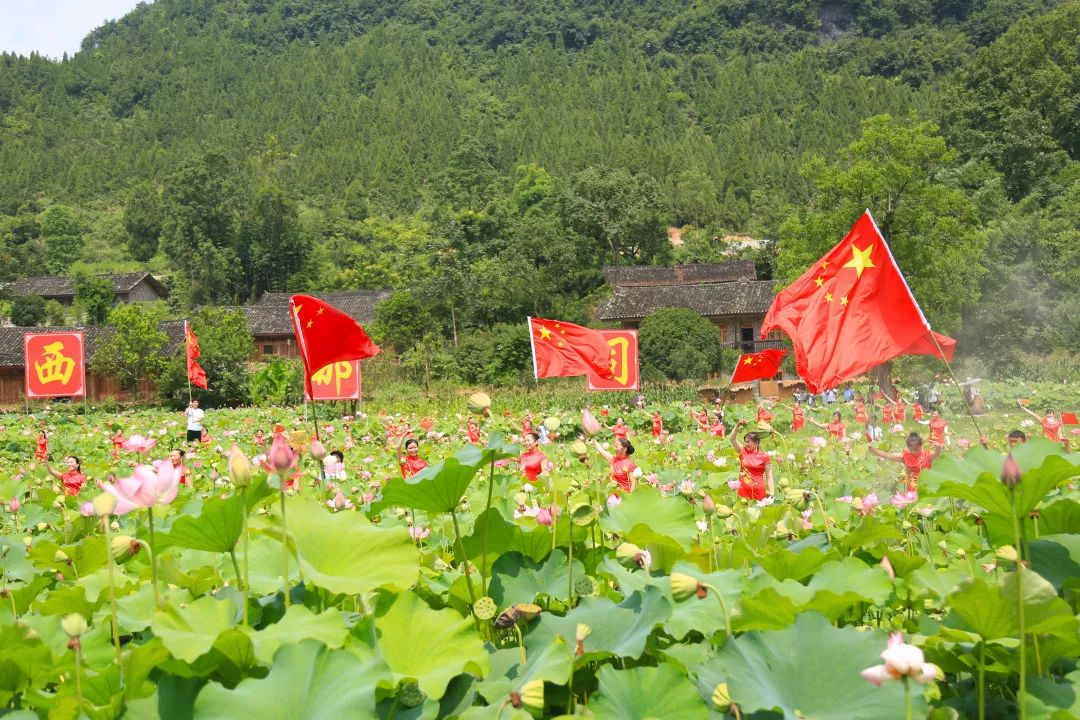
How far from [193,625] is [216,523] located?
30 cm

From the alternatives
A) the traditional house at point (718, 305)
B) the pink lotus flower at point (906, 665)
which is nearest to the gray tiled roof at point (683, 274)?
the traditional house at point (718, 305)

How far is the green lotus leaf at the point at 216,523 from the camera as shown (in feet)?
5.26

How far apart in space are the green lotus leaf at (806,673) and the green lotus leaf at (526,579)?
486mm

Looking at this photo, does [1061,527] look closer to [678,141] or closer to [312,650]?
[312,650]

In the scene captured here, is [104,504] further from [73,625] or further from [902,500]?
[902,500]

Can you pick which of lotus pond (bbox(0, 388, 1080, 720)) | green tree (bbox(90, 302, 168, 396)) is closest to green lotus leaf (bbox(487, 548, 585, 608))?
lotus pond (bbox(0, 388, 1080, 720))

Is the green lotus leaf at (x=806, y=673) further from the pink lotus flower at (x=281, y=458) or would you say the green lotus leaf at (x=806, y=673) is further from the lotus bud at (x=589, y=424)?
the lotus bud at (x=589, y=424)

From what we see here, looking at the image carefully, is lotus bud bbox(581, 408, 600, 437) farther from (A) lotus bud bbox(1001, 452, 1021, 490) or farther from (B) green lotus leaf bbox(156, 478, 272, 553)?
(A) lotus bud bbox(1001, 452, 1021, 490)

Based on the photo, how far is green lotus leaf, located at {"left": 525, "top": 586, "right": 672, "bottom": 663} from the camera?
144 cm

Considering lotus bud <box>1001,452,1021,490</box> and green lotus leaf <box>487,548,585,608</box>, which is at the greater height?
lotus bud <box>1001,452,1021,490</box>

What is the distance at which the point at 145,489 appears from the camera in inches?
56.5

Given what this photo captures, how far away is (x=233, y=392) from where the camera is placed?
29641 mm

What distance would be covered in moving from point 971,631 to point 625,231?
52.1m

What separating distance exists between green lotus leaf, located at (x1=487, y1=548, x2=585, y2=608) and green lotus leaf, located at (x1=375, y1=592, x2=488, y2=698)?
34cm
